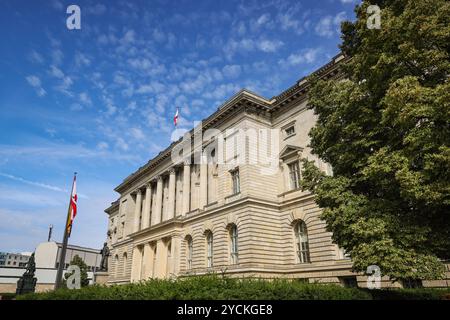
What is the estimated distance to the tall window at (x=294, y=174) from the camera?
1105 inches

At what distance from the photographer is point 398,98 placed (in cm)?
1090

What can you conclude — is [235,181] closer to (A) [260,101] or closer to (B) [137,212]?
(A) [260,101]

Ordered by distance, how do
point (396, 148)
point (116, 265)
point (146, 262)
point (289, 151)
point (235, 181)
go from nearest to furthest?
point (396, 148), point (289, 151), point (235, 181), point (146, 262), point (116, 265)

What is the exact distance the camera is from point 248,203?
27.2m

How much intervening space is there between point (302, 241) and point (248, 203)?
5.35m

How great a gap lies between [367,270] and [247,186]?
54.2ft

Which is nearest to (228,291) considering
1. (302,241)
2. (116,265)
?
(302,241)

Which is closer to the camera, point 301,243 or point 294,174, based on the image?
point 301,243

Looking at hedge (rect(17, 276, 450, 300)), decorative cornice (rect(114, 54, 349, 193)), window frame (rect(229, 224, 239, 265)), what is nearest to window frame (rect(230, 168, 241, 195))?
window frame (rect(229, 224, 239, 265))

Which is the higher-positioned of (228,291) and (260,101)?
(260,101)

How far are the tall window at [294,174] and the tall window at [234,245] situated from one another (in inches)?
251
